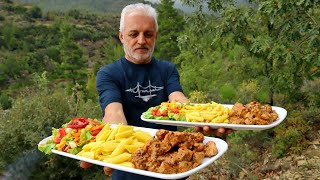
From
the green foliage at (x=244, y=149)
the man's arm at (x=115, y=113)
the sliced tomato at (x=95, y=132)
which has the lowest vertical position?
the green foliage at (x=244, y=149)

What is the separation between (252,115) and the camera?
10.0 feet

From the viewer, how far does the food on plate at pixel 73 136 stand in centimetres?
260

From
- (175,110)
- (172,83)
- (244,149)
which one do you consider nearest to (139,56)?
(172,83)

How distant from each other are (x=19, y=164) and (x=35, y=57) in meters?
53.7

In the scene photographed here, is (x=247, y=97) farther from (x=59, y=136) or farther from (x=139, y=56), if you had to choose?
(x=59, y=136)

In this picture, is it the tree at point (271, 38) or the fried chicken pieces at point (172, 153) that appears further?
the tree at point (271, 38)

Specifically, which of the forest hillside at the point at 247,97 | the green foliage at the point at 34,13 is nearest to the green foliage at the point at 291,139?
the forest hillside at the point at 247,97

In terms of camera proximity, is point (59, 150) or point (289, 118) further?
point (289, 118)

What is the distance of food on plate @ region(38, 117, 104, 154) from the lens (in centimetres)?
260

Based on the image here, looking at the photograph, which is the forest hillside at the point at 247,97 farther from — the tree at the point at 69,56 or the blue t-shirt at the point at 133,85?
the tree at the point at 69,56

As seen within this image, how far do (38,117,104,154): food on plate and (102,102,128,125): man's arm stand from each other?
100 mm

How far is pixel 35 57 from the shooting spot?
59.2 metres

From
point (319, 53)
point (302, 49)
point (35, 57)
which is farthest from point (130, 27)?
point (35, 57)

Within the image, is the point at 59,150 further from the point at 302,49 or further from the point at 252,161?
the point at 252,161
